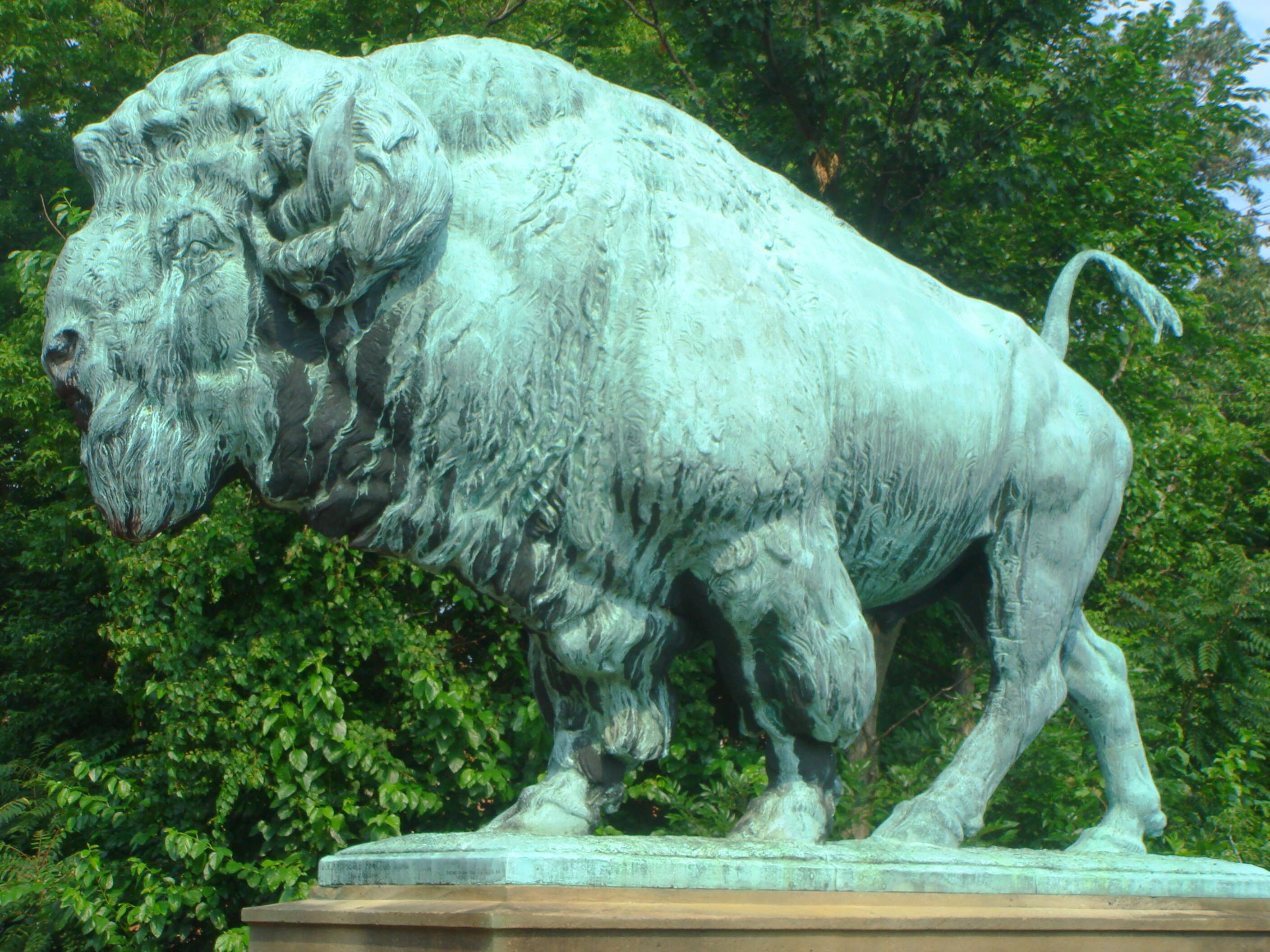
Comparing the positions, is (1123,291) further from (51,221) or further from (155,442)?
(51,221)

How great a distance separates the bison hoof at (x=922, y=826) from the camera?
3.00 meters

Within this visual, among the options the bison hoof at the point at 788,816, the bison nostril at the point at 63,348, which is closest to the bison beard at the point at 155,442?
the bison nostril at the point at 63,348

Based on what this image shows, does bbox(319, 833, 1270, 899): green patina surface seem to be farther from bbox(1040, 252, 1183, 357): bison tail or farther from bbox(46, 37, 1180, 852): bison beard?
bbox(1040, 252, 1183, 357): bison tail

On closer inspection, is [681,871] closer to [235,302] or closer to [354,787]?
[235,302]

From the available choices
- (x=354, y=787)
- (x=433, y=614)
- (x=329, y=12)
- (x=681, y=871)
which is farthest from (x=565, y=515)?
(x=329, y=12)

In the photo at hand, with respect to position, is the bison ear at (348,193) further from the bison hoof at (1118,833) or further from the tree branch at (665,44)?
the tree branch at (665,44)

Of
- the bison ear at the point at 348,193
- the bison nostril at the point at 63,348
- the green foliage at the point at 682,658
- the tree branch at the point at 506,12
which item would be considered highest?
the bison ear at the point at 348,193

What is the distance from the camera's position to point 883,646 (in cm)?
718

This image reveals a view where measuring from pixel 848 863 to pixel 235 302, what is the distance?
1598mm

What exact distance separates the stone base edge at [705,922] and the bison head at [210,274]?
82 cm

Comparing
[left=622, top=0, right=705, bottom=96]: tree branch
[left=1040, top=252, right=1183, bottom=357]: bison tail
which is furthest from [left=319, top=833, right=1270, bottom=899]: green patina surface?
[left=622, top=0, right=705, bottom=96]: tree branch

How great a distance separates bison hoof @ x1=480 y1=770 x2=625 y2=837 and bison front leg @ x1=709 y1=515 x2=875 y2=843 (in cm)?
30

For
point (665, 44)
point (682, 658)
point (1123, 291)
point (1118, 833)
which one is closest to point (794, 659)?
point (1118, 833)

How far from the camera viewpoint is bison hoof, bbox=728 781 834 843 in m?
2.75
